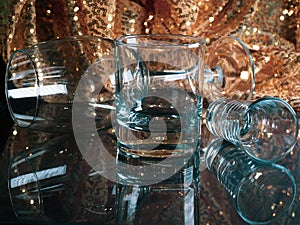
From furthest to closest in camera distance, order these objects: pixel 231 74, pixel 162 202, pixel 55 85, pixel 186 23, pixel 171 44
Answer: pixel 186 23 → pixel 231 74 → pixel 55 85 → pixel 171 44 → pixel 162 202

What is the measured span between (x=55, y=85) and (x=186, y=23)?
0.33 metres

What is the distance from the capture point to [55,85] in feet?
2.34

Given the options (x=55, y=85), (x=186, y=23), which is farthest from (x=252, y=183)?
(x=186, y=23)

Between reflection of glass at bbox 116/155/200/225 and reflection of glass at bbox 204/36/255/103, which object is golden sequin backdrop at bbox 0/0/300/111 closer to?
reflection of glass at bbox 204/36/255/103

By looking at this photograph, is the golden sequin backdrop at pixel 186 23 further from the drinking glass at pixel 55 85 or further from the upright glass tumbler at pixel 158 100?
the upright glass tumbler at pixel 158 100

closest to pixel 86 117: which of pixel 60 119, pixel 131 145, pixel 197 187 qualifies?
pixel 60 119

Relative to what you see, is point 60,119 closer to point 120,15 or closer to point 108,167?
point 108,167

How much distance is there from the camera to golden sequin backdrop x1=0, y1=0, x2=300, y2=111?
3.00 ft

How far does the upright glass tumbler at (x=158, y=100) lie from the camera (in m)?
0.59

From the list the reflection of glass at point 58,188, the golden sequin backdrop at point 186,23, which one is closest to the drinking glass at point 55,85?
the reflection of glass at point 58,188

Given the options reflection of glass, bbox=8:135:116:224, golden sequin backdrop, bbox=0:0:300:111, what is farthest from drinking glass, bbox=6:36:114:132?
golden sequin backdrop, bbox=0:0:300:111

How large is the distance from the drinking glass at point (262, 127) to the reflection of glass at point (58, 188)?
0.62 ft

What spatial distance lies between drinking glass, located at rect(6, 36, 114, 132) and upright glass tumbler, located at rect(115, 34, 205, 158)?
12 cm

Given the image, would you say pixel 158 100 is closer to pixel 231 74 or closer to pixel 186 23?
pixel 231 74
